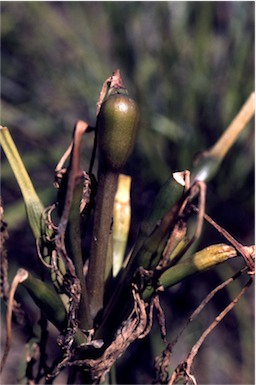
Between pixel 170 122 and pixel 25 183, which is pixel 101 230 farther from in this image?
pixel 170 122

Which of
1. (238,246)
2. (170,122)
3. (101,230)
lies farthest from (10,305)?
(170,122)

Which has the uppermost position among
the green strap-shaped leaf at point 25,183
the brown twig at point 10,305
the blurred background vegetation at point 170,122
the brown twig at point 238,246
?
the blurred background vegetation at point 170,122

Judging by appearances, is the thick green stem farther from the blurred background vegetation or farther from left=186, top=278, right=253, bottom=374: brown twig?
the blurred background vegetation

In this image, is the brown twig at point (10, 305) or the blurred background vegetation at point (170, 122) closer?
the brown twig at point (10, 305)

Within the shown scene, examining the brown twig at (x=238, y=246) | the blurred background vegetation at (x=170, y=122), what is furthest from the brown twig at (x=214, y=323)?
the blurred background vegetation at (x=170, y=122)

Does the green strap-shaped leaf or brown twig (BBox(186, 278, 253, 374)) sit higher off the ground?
the green strap-shaped leaf

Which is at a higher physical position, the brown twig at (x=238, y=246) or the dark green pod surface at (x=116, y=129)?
the dark green pod surface at (x=116, y=129)

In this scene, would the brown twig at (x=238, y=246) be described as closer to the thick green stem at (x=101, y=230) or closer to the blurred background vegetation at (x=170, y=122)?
the thick green stem at (x=101, y=230)

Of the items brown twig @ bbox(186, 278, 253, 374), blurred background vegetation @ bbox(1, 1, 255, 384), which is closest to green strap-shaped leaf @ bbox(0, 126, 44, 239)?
brown twig @ bbox(186, 278, 253, 374)
